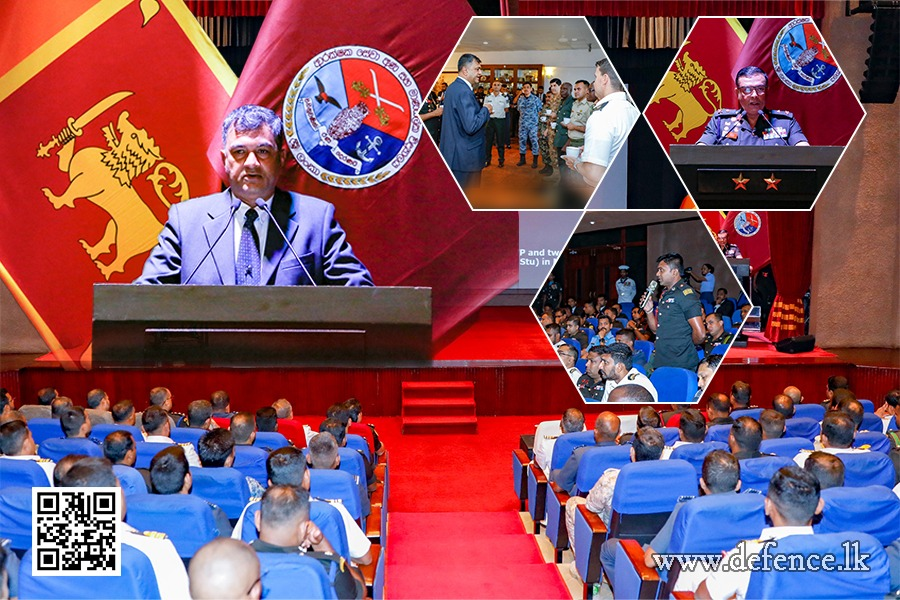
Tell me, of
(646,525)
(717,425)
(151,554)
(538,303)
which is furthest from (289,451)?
(538,303)

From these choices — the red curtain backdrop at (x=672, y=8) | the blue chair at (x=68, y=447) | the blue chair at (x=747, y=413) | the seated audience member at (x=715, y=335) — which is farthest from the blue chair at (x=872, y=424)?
the red curtain backdrop at (x=672, y=8)

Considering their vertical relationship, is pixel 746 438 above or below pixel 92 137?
below

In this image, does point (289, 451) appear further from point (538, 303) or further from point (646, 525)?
point (538, 303)

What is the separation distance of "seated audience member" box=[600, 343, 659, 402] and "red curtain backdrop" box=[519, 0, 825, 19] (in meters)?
2.92

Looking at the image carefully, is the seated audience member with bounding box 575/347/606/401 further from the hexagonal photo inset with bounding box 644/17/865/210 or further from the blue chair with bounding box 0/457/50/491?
the blue chair with bounding box 0/457/50/491

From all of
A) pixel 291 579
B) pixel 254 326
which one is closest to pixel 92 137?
pixel 254 326

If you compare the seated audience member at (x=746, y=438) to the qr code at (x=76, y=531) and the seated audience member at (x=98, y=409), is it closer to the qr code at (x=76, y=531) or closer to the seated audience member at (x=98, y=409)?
the qr code at (x=76, y=531)

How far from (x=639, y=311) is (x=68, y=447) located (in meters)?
4.05

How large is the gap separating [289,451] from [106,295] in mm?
4962

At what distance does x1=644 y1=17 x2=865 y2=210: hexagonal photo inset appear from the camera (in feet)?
22.1

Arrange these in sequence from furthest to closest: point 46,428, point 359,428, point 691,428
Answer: point 359,428
point 46,428
point 691,428

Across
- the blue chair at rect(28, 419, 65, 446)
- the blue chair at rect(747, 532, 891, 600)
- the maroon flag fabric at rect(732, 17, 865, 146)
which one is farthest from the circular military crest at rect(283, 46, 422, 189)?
the blue chair at rect(747, 532, 891, 600)

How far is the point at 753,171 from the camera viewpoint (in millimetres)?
6852

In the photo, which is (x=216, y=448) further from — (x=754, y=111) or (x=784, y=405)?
(x=754, y=111)
